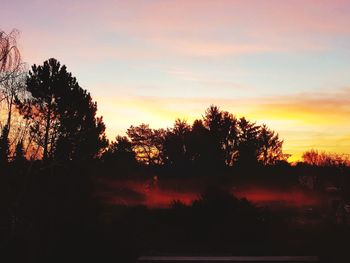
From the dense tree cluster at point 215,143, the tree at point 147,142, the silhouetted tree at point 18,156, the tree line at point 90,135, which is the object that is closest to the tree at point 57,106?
the tree line at point 90,135

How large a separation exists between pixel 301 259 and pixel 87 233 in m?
5.95

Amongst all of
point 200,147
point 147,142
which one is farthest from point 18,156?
point 147,142

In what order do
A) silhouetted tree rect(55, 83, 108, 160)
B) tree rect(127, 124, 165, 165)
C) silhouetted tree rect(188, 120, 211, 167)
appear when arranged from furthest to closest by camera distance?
tree rect(127, 124, 165, 165) < silhouetted tree rect(188, 120, 211, 167) < silhouetted tree rect(55, 83, 108, 160)

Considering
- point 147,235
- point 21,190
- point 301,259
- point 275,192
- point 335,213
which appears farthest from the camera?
point 275,192

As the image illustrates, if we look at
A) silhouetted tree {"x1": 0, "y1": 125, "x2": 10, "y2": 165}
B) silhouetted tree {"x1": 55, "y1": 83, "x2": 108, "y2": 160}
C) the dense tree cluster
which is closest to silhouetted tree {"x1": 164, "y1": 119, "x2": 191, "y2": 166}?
the dense tree cluster

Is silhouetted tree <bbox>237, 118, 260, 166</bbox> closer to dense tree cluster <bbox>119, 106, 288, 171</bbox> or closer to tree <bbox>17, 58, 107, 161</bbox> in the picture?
dense tree cluster <bbox>119, 106, 288, 171</bbox>

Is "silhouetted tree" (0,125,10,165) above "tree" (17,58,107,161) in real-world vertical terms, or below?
below

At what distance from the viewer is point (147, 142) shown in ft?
220

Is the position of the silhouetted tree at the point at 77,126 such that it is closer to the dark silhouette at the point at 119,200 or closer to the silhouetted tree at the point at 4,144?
the dark silhouette at the point at 119,200

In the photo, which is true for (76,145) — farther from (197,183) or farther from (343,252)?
(343,252)

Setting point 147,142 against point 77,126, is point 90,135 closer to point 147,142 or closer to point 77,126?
point 77,126

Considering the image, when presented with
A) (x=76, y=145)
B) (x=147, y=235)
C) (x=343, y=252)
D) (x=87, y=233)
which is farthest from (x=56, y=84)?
(x=343, y=252)

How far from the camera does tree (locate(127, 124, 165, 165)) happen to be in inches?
2613

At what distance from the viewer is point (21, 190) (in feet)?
57.0
